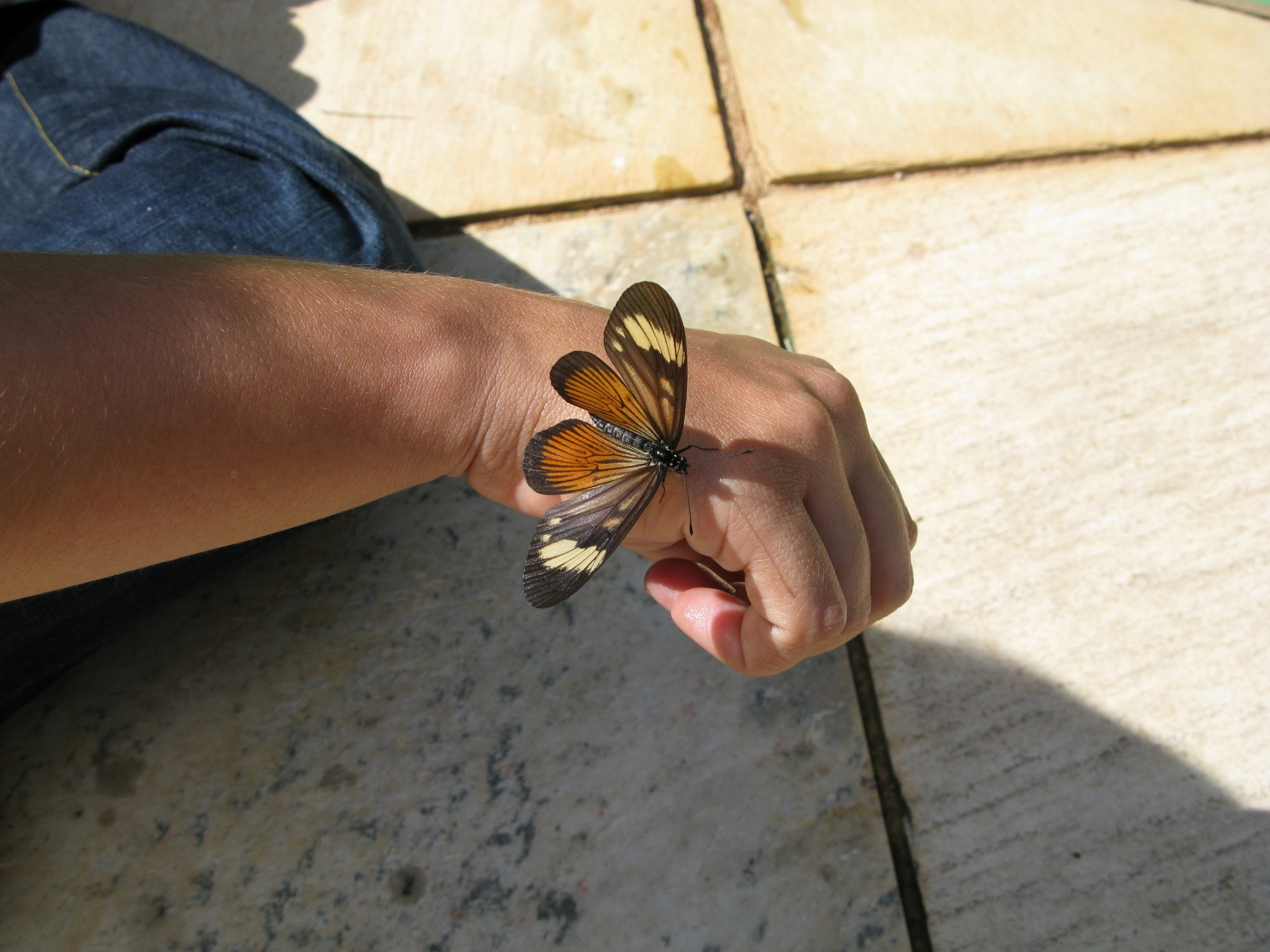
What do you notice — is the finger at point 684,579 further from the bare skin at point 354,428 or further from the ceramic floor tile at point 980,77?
the ceramic floor tile at point 980,77

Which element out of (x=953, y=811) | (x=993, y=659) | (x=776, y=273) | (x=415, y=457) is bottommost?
(x=953, y=811)

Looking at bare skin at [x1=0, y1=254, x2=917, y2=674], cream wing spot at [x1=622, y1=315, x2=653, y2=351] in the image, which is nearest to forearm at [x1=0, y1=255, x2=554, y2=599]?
bare skin at [x1=0, y1=254, x2=917, y2=674]

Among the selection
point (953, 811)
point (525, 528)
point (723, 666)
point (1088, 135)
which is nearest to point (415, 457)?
point (525, 528)

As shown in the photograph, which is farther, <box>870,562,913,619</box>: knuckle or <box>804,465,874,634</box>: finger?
<box>870,562,913,619</box>: knuckle

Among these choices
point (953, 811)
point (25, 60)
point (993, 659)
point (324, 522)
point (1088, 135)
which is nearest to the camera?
point (953, 811)

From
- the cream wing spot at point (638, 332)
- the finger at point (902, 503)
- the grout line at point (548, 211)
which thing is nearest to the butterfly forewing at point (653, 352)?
the cream wing spot at point (638, 332)

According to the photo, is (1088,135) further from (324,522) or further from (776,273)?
(324,522)

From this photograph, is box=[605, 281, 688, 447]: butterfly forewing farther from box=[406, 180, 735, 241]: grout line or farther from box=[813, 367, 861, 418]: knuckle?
box=[406, 180, 735, 241]: grout line

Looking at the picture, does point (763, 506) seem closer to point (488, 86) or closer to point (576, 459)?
point (576, 459)
